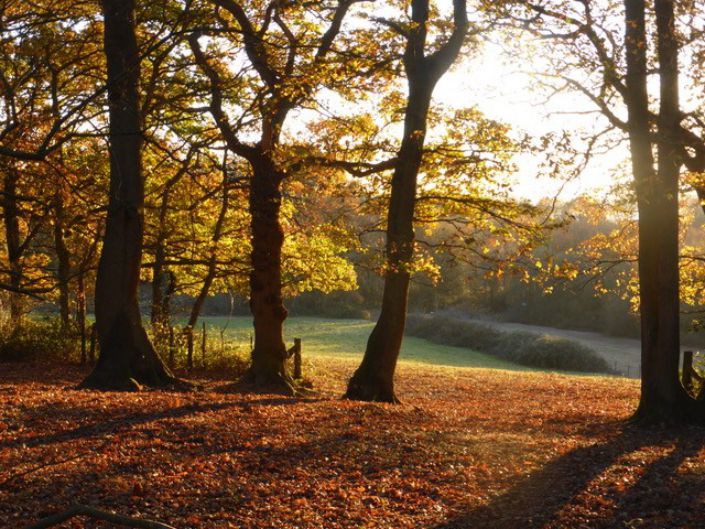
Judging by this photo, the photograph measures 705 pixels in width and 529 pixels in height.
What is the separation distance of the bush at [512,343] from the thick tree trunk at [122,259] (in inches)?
1102

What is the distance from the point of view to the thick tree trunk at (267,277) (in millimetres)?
14656

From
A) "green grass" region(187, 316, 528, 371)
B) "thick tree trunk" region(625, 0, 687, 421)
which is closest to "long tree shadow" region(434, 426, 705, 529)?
"thick tree trunk" region(625, 0, 687, 421)

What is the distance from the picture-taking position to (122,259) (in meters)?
12.6

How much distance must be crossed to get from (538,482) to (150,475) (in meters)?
3.88

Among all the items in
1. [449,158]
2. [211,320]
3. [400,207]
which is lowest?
[211,320]

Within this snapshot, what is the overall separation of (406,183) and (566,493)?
7.64 metres

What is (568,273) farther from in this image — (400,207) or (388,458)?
(388,458)

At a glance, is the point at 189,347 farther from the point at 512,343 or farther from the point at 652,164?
the point at 512,343

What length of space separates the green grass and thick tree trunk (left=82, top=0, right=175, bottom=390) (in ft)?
65.1

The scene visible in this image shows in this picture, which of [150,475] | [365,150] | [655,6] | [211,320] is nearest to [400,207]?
[365,150]

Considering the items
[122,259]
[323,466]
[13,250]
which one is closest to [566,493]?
[323,466]

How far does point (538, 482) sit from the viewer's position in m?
7.60

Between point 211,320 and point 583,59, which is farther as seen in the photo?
point 211,320

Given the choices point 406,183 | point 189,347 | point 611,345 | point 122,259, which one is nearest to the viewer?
point 122,259
